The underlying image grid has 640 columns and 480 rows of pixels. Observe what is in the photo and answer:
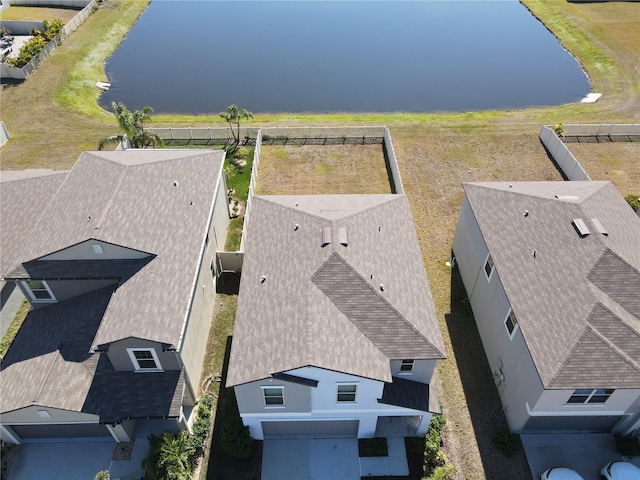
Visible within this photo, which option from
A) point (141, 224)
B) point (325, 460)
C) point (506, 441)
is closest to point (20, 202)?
point (141, 224)

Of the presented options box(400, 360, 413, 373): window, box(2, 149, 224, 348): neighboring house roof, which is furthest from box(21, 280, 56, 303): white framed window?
box(400, 360, 413, 373): window

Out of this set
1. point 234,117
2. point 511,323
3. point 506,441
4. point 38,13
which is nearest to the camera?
point 506,441

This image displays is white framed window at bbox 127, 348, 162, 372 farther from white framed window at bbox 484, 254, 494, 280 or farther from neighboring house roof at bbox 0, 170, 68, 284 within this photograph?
white framed window at bbox 484, 254, 494, 280

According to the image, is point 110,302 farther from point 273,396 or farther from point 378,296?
point 378,296

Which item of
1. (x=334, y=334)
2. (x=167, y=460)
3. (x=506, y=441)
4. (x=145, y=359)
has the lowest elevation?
(x=506, y=441)

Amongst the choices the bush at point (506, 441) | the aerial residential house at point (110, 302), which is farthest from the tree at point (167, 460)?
the bush at point (506, 441)

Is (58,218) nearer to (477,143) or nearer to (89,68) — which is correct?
(477,143)

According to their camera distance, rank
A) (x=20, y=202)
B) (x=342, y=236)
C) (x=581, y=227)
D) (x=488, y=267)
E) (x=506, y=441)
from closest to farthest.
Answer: (x=506, y=441), (x=342, y=236), (x=581, y=227), (x=488, y=267), (x=20, y=202)
